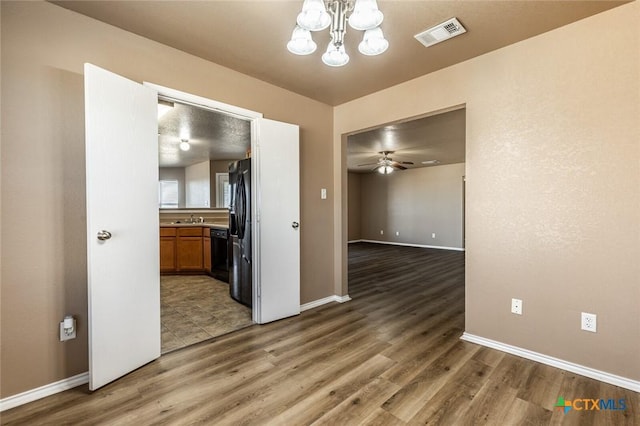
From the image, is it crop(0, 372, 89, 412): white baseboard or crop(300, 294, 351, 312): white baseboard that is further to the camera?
crop(300, 294, 351, 312): white baseboard

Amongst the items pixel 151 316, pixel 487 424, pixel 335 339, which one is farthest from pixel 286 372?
pixel 487 424

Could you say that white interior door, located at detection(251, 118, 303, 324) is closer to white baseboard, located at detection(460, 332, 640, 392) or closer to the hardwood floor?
the hardwood floor

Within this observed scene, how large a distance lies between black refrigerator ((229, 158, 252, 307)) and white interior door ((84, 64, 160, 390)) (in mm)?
1067

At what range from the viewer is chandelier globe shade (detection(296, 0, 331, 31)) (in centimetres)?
148

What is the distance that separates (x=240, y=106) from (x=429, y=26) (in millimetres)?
1710

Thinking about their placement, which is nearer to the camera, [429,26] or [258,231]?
[429,26]

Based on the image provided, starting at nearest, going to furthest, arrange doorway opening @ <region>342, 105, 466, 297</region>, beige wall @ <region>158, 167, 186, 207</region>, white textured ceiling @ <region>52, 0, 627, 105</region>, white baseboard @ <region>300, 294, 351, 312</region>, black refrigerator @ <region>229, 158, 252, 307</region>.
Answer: white textured ceiling @ <region>52, 0, 627, 105</region> < black refrigerator @ <region>229, 158, 252, 307</region> < white baseboard @ <region>300, 294, 351, 312</region> < doorway opening @ <region>342, 105, 466, 297</region> < beige wall @ <region>158, 167, 186, 207</region>

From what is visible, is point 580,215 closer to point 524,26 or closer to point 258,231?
point 524,26

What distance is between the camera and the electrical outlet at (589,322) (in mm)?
1959

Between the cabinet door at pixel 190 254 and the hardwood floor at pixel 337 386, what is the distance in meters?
2.90

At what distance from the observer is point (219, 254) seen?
492cm

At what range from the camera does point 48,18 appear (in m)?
1.79

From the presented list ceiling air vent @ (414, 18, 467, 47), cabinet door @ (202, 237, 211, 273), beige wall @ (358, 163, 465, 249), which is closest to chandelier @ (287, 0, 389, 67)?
ceiling air vent @ (414, 18, 467, 47)

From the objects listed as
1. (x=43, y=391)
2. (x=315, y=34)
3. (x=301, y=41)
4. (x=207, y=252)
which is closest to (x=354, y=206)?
(x=207, y=252)
